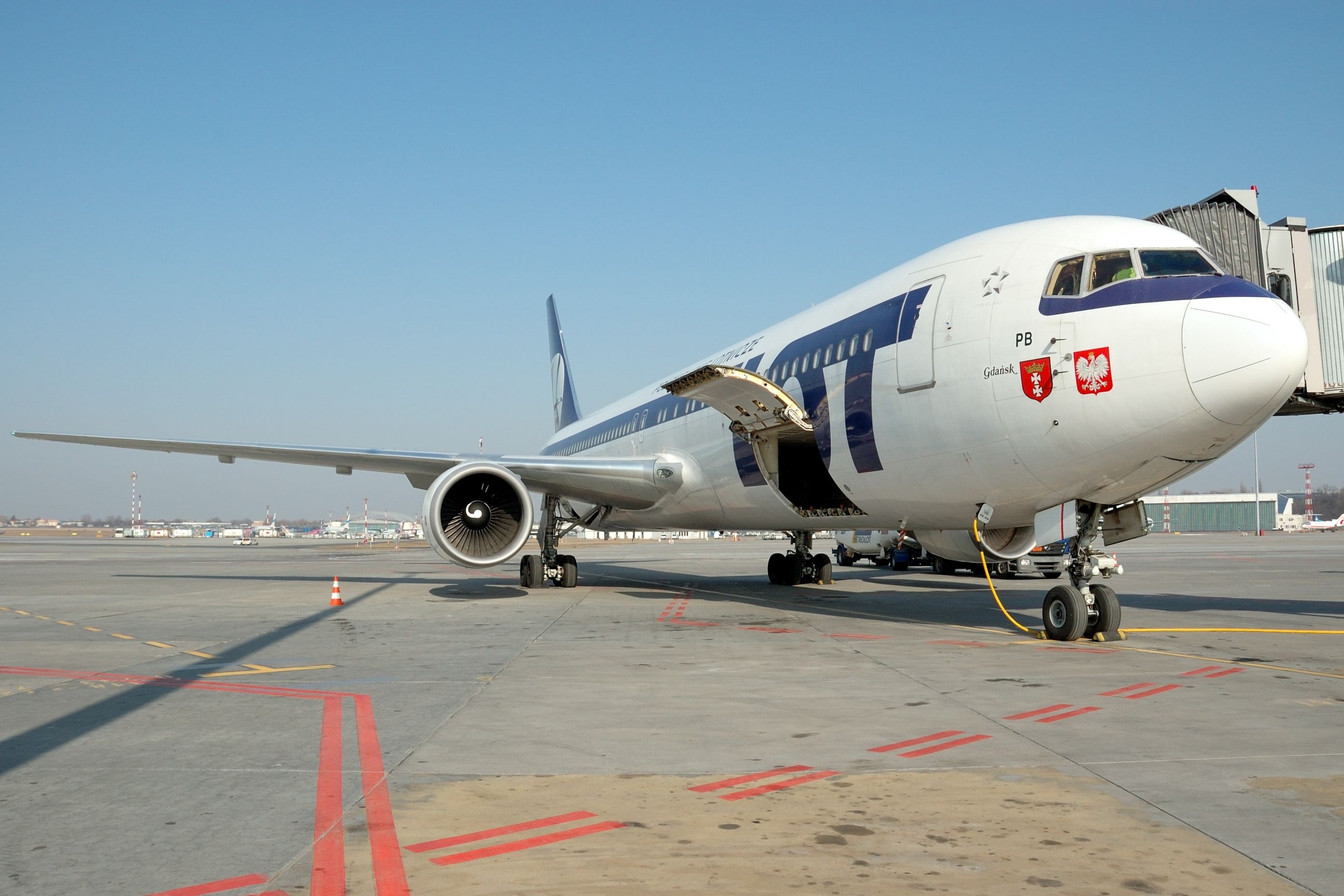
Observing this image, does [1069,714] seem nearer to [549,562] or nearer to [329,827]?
[329,827]

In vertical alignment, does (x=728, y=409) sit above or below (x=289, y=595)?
above

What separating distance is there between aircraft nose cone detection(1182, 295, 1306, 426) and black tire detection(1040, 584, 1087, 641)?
2538 millimetres

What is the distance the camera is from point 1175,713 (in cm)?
614

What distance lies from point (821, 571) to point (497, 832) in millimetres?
17264

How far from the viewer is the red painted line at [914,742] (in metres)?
5.25

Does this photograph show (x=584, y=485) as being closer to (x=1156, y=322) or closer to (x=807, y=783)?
(x=1156, y=322)

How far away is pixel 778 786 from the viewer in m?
4.50

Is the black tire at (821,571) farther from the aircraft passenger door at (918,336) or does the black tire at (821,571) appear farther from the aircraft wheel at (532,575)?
the aircraft passenger door at (918,336)

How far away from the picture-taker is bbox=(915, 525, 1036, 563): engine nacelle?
473 inches

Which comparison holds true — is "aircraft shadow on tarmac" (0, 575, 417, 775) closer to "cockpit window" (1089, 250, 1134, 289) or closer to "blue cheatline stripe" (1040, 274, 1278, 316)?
"blue cheatline stripe" (1040, 274, 1278, 316)

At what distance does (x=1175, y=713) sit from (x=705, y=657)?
421 centimetres

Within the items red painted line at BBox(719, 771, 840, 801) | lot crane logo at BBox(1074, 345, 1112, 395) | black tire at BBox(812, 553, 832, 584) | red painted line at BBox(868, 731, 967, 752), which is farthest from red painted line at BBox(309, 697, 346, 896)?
black tire at BBox(812, 553, 832, 584)

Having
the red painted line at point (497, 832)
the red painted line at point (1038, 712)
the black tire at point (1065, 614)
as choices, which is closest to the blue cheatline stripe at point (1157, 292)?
the black tire at point (1065, 614)

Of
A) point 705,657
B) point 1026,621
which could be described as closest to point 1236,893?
point 705,657
